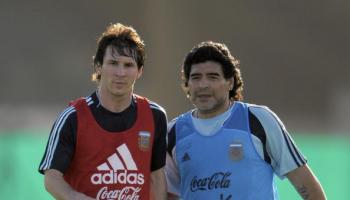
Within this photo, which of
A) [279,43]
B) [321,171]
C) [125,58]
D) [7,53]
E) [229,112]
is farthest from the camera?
[279,43]

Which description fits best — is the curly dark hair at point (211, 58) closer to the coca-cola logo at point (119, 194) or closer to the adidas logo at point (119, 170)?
the adidas logo at point (119, 170)

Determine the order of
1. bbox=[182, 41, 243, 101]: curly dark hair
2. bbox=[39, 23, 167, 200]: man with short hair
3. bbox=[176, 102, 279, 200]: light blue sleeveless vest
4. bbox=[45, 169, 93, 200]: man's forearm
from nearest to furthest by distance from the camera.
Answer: bbox=[45, 169, 93, 200]: man's forearm < bbox=[39, 23, 167, 200]: man with short hair < bbox=[176, 102, 279, 200]: light blue sleeveless vest < bbox=[182, 41, 243, 101]: curly dark hair

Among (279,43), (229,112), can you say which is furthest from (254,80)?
(229,112)

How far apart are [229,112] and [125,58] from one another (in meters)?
0.69

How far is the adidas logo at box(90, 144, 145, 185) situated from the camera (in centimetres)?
456

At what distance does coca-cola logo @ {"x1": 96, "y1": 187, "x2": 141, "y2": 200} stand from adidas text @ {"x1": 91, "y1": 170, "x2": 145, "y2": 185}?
0.12 ft

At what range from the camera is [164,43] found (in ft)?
46.1

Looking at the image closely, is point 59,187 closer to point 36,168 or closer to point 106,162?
point 106,162

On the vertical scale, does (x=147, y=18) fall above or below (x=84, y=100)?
above

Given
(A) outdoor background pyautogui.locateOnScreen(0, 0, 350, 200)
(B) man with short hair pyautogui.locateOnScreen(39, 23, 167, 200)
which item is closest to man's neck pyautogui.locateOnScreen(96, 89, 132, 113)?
(B) man with short hair pyautogui.locateOnScreen(39, 23, 167, 200)

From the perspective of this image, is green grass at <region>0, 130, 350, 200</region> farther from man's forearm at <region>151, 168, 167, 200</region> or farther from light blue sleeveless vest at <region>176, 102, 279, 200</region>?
man's forearm at <region>151, 168, 167, 200</region>

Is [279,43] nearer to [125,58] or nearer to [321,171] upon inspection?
[321,171]

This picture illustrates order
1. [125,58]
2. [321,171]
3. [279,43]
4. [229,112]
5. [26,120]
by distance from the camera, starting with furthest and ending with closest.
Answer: [279,43] → [26,120] → [321,171] → [229,112] → [125,58]

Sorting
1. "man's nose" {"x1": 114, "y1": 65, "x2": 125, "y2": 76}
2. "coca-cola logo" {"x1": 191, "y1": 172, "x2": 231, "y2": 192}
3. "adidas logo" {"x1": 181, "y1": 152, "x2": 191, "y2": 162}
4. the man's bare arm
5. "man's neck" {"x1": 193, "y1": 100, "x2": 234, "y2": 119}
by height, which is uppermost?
"man's nose" {"x1": 114, "y1": 65, "x2": 125, "y2": 76}
